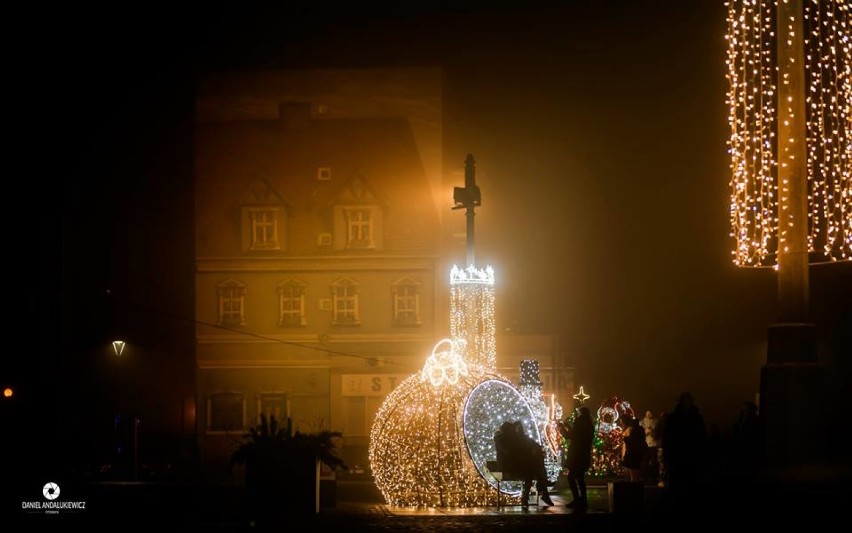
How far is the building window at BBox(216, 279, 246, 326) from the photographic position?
146 feet

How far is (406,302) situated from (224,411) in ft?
23.2

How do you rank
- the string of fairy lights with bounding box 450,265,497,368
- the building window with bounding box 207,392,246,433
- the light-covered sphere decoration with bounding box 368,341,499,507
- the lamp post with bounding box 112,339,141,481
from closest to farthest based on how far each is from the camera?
the light-covered sphere decoration with bounding box 368,341,499,507 → the string of fairy lights with bounding box 450,265,497,368 → the lamp post with bounding box 112,339,141,481 → the building window with bounding box 207,392,246,433

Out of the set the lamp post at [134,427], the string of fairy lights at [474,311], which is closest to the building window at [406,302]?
the lamp post at [134,427]

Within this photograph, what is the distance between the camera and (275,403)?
43.5 meters

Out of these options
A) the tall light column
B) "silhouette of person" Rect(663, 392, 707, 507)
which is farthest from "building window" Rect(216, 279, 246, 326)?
"silhouette of person" Rect(663, 392, 707, 507)

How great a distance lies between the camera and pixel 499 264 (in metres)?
48.3

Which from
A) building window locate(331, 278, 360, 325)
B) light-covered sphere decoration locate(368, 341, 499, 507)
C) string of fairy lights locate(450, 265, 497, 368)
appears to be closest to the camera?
light-covered sphere decoration locate(368, 341, 499, 507)

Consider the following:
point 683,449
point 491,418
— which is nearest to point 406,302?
point 491,418

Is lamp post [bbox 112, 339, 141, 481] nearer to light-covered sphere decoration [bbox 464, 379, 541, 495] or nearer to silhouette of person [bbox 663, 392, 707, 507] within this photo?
light-covered sphere decoration [bbox 464, 379, 541, 495]

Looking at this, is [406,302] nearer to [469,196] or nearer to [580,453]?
[469,196]

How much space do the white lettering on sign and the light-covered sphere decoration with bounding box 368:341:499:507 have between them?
21.1 meters

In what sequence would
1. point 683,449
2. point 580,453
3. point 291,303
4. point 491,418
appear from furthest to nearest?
1. point 291,303
2. point 491,418
3. point 580,453
4. point 683,449

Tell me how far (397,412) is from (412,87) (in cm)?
2390

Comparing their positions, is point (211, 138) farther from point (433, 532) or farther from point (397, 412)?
point (433, 532)
